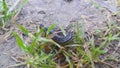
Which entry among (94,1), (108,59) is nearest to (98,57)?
(108,59)

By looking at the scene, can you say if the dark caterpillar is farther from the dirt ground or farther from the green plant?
the green plant

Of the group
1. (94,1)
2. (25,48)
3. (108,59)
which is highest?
(94,1)

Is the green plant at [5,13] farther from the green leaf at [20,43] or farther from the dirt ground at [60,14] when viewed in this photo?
the green leaf at [20,43]

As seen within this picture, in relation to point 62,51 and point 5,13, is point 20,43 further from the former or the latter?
point 5,13

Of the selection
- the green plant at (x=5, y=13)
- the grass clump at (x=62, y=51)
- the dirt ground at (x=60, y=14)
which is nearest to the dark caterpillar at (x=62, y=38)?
the grass clump at (x=62, y=51)

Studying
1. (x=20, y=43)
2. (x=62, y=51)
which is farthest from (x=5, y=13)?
(x=62, y=51)

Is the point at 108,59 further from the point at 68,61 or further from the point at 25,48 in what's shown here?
the point at 25,48
